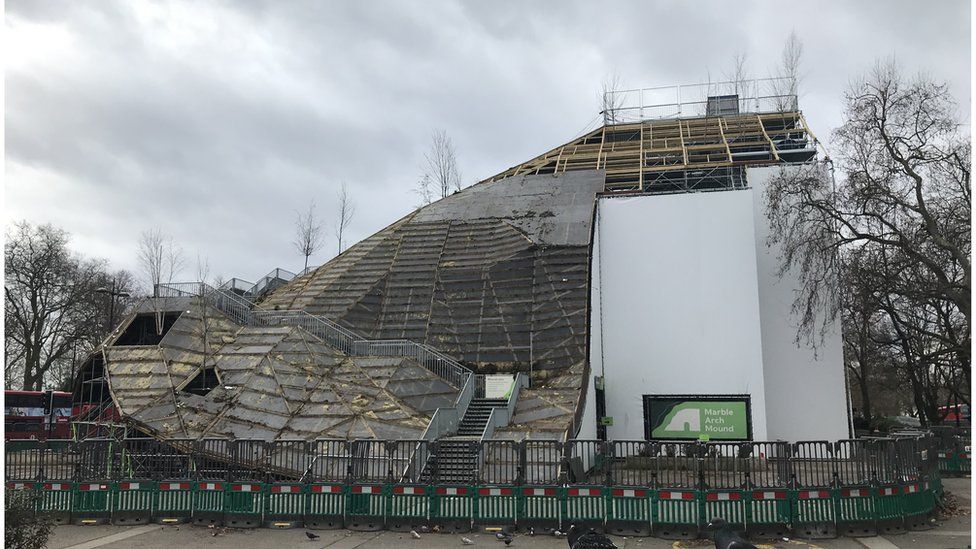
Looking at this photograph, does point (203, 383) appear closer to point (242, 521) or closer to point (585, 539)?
point (242, 521)

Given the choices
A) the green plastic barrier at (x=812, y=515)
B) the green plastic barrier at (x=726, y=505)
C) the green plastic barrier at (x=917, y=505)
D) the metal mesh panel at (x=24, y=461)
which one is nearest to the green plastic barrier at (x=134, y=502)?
the metal mesh panel at (x=24, y=461)

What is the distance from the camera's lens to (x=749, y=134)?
33125 mm

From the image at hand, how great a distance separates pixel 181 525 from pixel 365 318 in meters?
12.8

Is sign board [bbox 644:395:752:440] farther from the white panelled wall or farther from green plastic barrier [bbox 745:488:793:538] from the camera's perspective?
green plastic barrier [bbox 745:488:793:538]

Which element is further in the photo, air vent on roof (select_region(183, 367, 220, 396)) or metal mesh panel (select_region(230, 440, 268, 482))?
air vent on roof (select_region(183, 367, 220, 396))

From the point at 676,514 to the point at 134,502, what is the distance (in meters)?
10.2

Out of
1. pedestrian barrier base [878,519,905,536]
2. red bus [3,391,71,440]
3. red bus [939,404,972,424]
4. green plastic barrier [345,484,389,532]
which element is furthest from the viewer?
red bus [939,404,972,424]

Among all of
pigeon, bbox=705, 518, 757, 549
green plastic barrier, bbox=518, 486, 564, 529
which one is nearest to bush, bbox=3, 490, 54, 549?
green plastic barrier, bbox=518, 486, 564, 529

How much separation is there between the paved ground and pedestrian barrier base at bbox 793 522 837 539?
0.70ft

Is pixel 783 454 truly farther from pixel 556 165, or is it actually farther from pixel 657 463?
pixel 556 165

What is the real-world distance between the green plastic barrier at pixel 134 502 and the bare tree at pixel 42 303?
113 feet

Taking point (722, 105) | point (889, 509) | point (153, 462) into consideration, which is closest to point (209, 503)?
point (153, 462)

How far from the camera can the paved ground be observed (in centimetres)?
1081

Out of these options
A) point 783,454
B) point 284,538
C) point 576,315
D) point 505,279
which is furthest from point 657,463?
point 505,279
